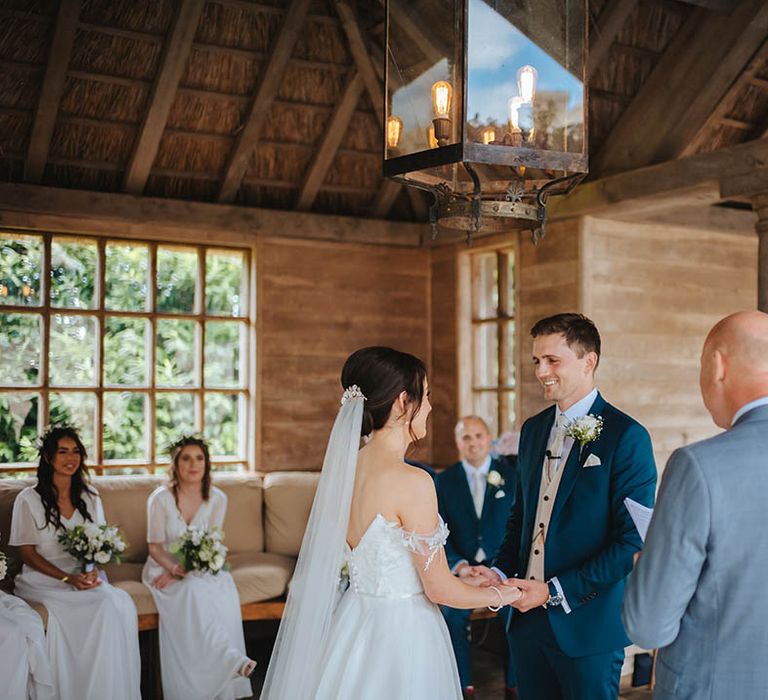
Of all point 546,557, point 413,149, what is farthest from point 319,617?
point 413,149

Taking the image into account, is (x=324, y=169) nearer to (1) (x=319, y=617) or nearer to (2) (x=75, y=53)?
(2) (x=75, y=53)

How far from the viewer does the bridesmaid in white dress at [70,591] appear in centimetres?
490

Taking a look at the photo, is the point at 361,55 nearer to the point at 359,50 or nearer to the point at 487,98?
the point at 359,50

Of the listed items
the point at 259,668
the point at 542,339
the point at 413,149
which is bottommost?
the point at 259,668

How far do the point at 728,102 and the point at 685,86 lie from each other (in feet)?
0.92

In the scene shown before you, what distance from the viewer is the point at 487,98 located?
11.1 feet

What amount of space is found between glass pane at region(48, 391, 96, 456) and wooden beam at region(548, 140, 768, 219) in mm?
3457

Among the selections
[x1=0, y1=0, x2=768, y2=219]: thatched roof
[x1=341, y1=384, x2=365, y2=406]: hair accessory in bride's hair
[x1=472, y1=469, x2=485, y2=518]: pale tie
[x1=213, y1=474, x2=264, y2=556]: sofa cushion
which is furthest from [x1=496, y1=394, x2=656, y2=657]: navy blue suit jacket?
[x1=213, y1=474, x2=264, y2=556]: sofa cushion

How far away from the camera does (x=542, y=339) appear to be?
3.24 m

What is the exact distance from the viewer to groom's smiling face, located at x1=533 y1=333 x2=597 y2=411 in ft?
10.5

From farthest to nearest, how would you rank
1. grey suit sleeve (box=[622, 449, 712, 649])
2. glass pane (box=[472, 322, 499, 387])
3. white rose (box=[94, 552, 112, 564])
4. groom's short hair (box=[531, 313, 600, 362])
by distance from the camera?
glass pane (box=[472, 322, 499, 387]), white rose (box=[94, 552, 112, 564]), groom's short hair (box=[531, 313, 600, 362]), grey suit sleeve (box=[622, 449, 712, 649])

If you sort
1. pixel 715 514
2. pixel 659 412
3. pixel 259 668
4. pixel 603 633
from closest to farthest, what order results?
pixel 715 514, pixel 603 633, pixel 259 668, pixel 659 412

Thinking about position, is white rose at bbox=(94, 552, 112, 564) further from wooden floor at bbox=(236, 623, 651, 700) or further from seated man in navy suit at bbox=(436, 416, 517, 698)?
seated man in navy suit at bbox=(436, 416, 517, 698)

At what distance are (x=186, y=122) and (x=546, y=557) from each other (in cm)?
456
